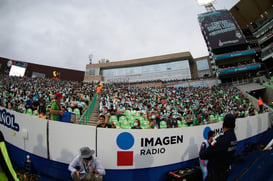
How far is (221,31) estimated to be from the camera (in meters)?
31.5

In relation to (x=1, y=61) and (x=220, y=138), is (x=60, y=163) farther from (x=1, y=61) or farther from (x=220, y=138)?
(x=1, y=61)

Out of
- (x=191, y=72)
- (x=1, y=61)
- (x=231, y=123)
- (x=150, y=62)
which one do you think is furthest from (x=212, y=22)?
(x=1, y=61)

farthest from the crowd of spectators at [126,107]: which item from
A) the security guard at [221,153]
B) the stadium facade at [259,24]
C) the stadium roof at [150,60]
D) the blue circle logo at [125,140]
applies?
the stadium roof at [150,60]

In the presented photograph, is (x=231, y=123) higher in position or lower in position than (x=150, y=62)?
lower

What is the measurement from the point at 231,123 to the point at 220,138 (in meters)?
0.31

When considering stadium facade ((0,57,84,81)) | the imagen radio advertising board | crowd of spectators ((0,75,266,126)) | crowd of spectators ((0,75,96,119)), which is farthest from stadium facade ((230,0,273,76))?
stadium facade ((0,57,84,81))

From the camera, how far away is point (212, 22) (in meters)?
33.1

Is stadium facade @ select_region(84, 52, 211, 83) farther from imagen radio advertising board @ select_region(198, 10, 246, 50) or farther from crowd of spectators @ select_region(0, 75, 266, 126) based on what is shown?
crowd of spectators @ select_region(0, 75, 266, 126)

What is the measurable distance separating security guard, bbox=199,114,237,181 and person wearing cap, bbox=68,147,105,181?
2.15 m

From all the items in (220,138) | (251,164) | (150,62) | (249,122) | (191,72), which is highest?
(150,62)

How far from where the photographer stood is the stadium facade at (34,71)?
36.1m

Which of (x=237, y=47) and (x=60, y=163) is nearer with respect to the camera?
(x=60, y=163)

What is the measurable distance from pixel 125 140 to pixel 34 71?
4717cm

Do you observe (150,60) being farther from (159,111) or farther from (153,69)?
(159,111)
